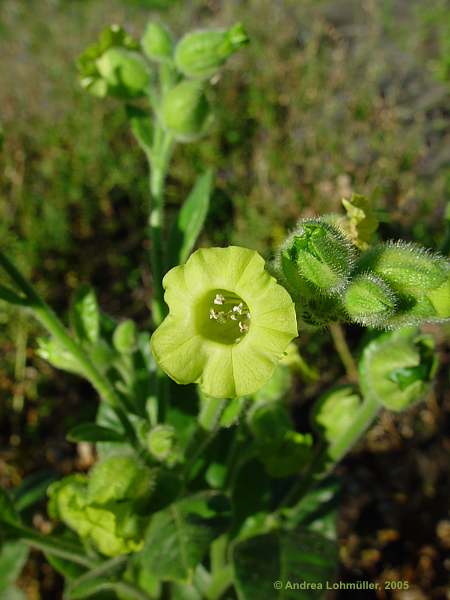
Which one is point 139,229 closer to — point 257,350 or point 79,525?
point 79,525

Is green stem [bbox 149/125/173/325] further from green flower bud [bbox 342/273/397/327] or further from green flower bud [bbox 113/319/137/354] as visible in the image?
green flower bud [bbox 342/273/397/327]

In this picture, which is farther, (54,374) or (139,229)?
(139,229)

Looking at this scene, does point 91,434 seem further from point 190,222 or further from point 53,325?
point 190,222

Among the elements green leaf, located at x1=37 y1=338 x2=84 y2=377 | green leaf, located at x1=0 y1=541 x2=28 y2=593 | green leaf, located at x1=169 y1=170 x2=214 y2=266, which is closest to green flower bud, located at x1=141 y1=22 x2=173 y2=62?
green leaf, located at x1=169 y1=170 x2=214 y2=266

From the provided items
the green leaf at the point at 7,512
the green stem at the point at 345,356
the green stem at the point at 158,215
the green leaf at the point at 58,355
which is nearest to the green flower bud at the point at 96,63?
the green stem at the point at 158,215

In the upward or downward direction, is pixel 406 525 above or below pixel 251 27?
below

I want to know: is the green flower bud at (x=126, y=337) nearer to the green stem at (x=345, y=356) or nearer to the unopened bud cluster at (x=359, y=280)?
the unopened bud cluster at (x=359, y=280)

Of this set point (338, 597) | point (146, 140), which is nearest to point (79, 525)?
point (146, 140)

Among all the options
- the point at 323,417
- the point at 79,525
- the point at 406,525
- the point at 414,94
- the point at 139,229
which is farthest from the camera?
the point at 414,94
